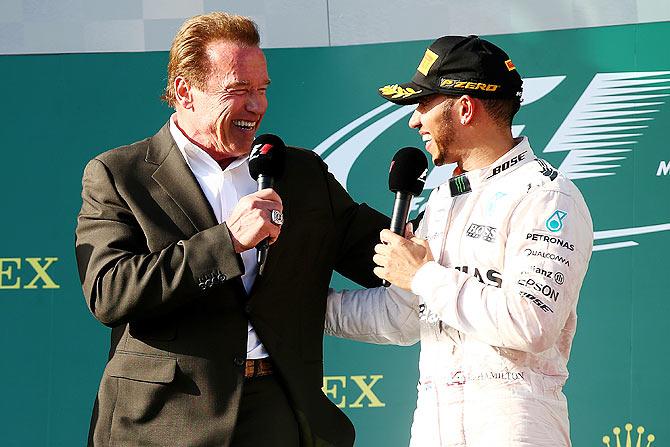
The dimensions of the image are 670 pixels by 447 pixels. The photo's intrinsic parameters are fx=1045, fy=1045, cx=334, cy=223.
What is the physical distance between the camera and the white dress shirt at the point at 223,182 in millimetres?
2779

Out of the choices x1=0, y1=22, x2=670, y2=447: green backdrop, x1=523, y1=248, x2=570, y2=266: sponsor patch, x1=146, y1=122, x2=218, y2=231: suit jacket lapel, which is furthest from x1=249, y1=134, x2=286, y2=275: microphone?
x1=0, y1=22, x2=670, y2=447: green backdrop

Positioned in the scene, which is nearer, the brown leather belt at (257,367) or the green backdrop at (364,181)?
the brown leather belt at (257,367)

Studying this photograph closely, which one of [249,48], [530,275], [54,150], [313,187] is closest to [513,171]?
[530,275]

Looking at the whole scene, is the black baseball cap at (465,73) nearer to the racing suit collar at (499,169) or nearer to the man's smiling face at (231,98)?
the racing suit collar at (499,169)

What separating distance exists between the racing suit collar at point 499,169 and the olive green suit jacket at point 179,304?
47 centimetres

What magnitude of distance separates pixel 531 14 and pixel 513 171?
83.5 inches

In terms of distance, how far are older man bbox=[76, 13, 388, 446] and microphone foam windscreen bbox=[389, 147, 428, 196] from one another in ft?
0.97

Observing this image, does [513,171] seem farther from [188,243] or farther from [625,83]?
[625,83]

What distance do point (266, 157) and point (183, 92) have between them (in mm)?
402

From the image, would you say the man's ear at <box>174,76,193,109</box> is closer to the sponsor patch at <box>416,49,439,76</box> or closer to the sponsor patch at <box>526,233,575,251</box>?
the sponsor patch at <box>416,49,439,76</box>

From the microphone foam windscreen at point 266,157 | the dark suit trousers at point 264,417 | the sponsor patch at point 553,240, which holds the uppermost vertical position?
the microphone foam windscreen at point 266,157

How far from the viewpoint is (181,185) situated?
2746 mm

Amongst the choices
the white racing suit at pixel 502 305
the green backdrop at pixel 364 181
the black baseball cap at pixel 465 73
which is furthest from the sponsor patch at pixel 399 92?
the green backdrop at pixel 364 181

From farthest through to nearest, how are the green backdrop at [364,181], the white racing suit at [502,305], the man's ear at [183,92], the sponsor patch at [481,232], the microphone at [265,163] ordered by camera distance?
the green backdrop at [364,181] → the man's ear at [183,92] → the microphone at [265,163] → the sponsor patch at [481,232] → the white racing suit at [502,305]
